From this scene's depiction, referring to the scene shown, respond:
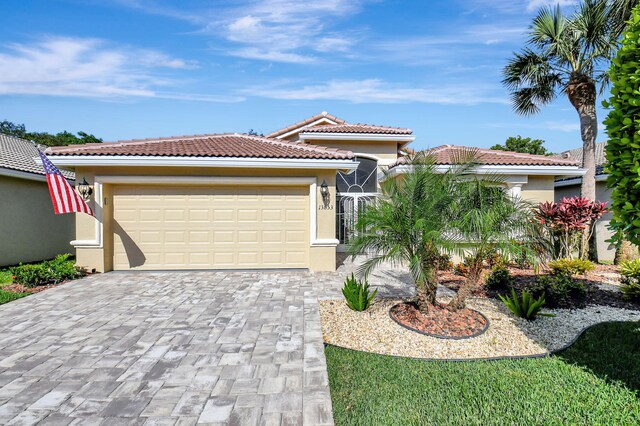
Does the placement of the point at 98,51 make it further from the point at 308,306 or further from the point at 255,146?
the point at 308,306

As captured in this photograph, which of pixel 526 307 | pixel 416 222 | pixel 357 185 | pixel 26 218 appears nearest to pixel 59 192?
pixel 26 218

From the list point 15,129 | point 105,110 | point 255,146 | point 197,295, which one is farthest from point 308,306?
point 15,129

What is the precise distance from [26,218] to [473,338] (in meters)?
15.3

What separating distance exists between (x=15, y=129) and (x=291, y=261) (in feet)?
179

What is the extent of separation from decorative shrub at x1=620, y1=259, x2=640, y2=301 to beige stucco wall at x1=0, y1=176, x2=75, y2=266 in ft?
60.1

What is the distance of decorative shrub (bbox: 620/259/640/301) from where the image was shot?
6.86 metres

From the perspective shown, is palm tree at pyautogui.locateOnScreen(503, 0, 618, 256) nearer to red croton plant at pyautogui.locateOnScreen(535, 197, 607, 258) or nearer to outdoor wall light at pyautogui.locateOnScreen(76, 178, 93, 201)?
red croton plant at pyautogui.locateOnScreen(535, 197, 607, 258)

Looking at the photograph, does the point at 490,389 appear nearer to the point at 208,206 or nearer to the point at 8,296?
the point at 208,206

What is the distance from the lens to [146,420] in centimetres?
310

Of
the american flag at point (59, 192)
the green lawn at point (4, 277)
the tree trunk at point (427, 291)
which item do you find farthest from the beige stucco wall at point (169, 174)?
the tree trunk at point (427, 291)

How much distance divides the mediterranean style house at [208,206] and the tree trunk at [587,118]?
7.36 m

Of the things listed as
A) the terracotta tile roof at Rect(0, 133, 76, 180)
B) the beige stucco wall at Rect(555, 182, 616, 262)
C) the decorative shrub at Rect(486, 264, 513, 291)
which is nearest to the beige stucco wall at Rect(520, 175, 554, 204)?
the beige stucco wall at Rect(555, 182, 616, 262)

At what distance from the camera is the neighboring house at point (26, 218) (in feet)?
37.4

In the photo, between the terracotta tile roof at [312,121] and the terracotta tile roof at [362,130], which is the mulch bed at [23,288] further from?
the terracotta tile roof at [312,121]
